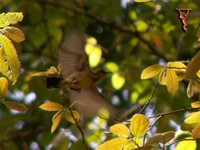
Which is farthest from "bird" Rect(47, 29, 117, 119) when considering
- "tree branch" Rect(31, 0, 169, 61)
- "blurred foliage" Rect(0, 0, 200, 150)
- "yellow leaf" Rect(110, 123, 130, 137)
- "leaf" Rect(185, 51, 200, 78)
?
"tree branch" Rect(31, 0, 169, 61)

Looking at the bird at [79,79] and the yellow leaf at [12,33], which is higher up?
the yellow leaf at [12,33]

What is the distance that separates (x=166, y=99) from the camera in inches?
73.8

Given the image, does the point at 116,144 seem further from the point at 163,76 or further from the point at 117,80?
the point at 117,80

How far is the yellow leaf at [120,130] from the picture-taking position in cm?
105

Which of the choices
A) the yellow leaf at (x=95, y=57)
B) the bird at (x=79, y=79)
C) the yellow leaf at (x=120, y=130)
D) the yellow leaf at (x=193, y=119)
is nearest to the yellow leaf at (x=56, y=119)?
the bird at (x=79, y=79)

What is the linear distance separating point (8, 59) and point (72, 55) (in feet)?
0.56

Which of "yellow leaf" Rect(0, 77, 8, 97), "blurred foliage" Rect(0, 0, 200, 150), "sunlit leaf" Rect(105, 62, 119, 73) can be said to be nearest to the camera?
"yellow leaf" Rect(0, 77, 8, 97)

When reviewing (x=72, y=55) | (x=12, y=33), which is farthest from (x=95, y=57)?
(x=12, y=33)

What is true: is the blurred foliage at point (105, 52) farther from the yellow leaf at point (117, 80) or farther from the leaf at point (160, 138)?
the leaf at point (160, 138)

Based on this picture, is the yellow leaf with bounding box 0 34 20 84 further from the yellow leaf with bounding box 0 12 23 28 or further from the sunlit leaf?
the sunlit leaf

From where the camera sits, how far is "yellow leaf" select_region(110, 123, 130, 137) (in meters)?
1.05

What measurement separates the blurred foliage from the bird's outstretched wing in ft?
1.55

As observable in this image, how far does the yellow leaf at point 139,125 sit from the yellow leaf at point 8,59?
260 mm

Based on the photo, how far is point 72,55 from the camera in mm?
1170
